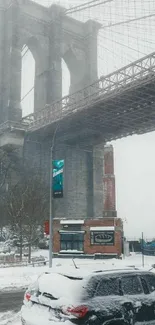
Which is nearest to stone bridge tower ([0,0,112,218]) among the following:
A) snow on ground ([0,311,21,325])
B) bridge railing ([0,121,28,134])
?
bridge railing ([0,121,28,134])

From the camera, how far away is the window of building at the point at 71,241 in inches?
1467

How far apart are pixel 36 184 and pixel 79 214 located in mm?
16968

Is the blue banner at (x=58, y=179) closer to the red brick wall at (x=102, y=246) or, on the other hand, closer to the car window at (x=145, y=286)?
the car window at (x=145, y=286)

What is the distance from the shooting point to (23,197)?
4250 centimetres

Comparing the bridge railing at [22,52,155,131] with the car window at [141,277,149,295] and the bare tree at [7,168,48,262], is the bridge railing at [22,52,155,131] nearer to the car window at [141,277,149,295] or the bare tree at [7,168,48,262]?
the bare tree at [7,168,48,262]

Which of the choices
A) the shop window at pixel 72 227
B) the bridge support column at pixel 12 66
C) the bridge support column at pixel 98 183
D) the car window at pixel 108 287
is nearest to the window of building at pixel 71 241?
the shop window at pixel 72 227

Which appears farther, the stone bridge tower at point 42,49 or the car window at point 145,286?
the stone bridge tower at point 42,49

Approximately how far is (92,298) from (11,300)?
26.2ft

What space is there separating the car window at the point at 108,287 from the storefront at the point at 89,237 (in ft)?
97.4

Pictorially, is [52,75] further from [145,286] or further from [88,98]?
[145,286]

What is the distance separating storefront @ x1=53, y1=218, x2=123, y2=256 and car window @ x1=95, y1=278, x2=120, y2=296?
2969 cm

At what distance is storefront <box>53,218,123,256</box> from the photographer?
36812mm

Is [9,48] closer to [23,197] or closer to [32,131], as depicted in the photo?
[32,131]

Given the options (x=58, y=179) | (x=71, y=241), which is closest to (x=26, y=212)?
(x=71, y=241)
